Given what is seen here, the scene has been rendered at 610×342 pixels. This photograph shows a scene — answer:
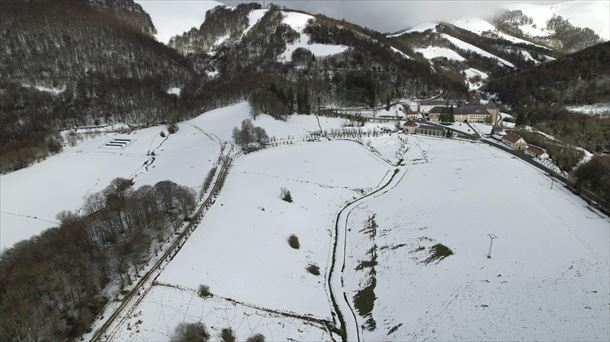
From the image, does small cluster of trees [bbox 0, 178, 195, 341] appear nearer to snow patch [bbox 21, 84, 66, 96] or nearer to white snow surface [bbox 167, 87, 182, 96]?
white snow surface [bbox 167, 87, 182, 96]

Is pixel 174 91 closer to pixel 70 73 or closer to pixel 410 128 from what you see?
pixel 70 73

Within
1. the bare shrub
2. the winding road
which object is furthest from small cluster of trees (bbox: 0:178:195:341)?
the winding road

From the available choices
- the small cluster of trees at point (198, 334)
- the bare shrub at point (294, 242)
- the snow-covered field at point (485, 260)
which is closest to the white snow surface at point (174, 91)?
the snow-covered field at point (485, 260)

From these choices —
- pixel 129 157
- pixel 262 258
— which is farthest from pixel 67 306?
pixel 129 157

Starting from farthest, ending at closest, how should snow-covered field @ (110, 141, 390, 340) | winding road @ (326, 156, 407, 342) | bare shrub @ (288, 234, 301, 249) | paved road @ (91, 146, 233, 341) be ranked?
bare shrub @ (288, 234, 301, 249) → winding road @ (326, 156, 407, 342) → snow-covered field @ (110, 141, 390, 340) → paved road @ (91, 146, 233, 341)

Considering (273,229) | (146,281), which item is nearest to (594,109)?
(273,229)

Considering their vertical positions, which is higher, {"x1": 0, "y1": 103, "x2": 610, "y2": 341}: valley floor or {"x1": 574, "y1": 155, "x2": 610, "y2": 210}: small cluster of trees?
{"x1": 574, "y1": 155, "x2": 610, "y2": 210}: small cluster of trees
